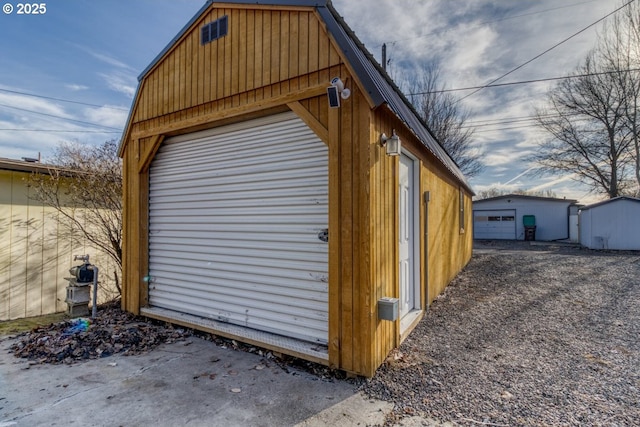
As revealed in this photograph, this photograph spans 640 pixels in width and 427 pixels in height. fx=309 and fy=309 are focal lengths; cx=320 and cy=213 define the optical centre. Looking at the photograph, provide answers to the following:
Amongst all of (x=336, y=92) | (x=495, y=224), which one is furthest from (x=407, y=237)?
(x=495, y=224)

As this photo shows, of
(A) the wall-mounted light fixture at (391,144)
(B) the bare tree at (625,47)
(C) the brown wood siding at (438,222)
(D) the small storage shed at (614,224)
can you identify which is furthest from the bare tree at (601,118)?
(A) the wall-mounted light fixture at (391,144)

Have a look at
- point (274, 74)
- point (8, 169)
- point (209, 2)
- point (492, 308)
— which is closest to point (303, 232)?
point (274, 74)

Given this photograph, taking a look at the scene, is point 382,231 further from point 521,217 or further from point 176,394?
point 521,217

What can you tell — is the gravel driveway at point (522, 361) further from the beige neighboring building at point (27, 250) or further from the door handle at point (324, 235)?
the beige neighboring building at point (27, 250)

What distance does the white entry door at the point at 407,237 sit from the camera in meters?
3.93

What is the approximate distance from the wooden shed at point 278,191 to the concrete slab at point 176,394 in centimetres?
34

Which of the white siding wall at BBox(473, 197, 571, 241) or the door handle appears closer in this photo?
the door handle

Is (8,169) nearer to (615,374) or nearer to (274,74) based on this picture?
(274,74)

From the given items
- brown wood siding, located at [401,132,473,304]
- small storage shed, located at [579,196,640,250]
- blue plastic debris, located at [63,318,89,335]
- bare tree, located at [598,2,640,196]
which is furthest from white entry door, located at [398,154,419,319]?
bare tree, located at [598,2,640,196]

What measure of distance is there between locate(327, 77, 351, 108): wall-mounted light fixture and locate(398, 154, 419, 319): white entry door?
139cm

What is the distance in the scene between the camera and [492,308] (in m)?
5.06

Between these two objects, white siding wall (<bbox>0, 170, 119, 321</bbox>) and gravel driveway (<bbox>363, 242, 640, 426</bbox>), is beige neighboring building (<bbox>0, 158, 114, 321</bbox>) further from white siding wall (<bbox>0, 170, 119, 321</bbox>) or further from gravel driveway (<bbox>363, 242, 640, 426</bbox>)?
gravel driveway (<bbox>363, 242, 640, 426</bbox>)

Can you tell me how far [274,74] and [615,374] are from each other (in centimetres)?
448

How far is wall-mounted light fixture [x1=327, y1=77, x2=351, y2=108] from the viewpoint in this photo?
9.20 ft
